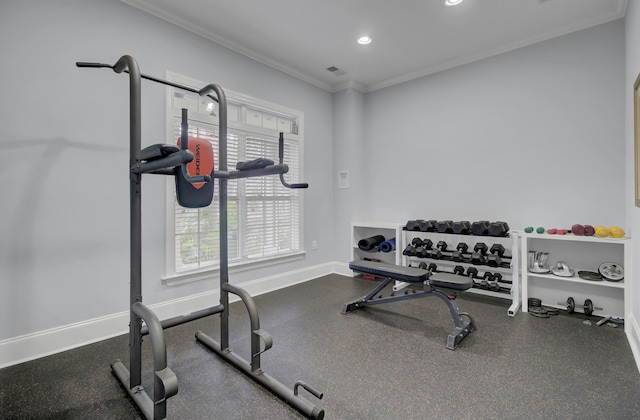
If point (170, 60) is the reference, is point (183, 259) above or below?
below

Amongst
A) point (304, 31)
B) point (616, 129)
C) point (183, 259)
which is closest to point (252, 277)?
point (183, 259)

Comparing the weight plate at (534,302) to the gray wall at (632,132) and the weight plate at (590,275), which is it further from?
the gray wall at (632,132)

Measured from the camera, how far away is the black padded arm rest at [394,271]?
2.75 metres

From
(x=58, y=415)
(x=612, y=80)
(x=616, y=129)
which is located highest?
(x=612, y=80)

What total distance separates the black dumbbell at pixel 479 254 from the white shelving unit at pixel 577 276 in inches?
14.3

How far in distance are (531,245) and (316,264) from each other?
264 cm

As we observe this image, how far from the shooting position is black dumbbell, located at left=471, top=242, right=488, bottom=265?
129 inches

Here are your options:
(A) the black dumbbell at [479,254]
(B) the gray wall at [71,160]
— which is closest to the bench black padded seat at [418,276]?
(A) the black dumbbell at [479,254]

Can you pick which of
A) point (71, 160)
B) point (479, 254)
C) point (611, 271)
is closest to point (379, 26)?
point (479, 254)

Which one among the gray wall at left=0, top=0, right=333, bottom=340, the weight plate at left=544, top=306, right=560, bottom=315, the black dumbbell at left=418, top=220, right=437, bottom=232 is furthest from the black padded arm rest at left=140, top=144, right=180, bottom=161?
the weight plate at left=544, top=306, right=560, bottom=315

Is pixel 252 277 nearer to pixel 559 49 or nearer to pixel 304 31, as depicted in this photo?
pixel 304 31

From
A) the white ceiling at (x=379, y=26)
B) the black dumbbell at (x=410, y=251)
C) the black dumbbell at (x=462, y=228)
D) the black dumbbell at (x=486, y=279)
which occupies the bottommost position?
the black dumbbell at (x=486, y=279)

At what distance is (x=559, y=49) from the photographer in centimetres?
317

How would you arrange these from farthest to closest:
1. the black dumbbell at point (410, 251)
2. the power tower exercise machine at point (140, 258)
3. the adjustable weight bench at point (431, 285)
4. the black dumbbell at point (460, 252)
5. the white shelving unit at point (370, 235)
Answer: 1. the white shelving unit at point (370, 235)
2. the black dumbbell at point (410, 251)
3. the black dumbbell at point (460, 252)
4. the adjustable weight bench at point (431, 285)
5. the power tower exercise machine at point (140, 258)
